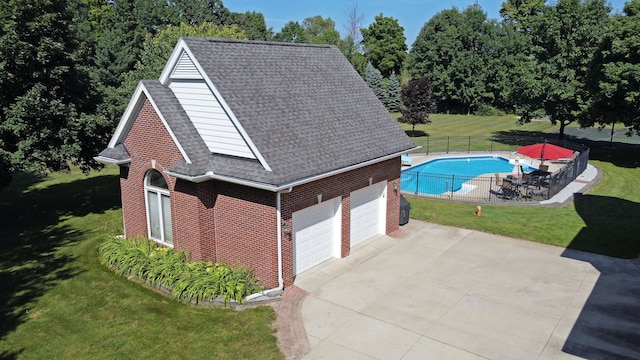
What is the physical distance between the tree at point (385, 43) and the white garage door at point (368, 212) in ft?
227

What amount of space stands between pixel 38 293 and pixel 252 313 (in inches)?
277

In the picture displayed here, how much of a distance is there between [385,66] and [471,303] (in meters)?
75.3

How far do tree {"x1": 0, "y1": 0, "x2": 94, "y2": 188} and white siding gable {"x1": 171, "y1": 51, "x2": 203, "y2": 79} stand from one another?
23.8 feet

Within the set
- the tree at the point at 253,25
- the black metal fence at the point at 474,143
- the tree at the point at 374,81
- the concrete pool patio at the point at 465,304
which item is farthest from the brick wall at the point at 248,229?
the tree at the point at 374,81

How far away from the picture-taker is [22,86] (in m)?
19.1

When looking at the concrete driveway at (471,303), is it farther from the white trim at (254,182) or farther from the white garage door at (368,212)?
the white trim at (254,182)

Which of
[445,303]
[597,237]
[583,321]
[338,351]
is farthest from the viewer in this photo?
[597,237]

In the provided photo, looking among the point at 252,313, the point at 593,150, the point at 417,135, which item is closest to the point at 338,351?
the point at 252,313

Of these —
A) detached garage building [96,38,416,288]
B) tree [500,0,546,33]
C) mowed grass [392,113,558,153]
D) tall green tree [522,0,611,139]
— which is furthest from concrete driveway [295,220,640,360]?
tree [500,0,546,33]

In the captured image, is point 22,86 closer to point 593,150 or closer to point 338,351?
point 338,351

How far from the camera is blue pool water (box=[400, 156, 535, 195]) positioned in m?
29.0

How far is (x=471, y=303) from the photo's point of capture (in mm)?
13273

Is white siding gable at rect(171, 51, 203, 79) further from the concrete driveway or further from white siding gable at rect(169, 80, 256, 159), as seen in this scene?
the concrete driveway

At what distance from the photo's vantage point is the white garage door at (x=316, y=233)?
14930 millimetres
